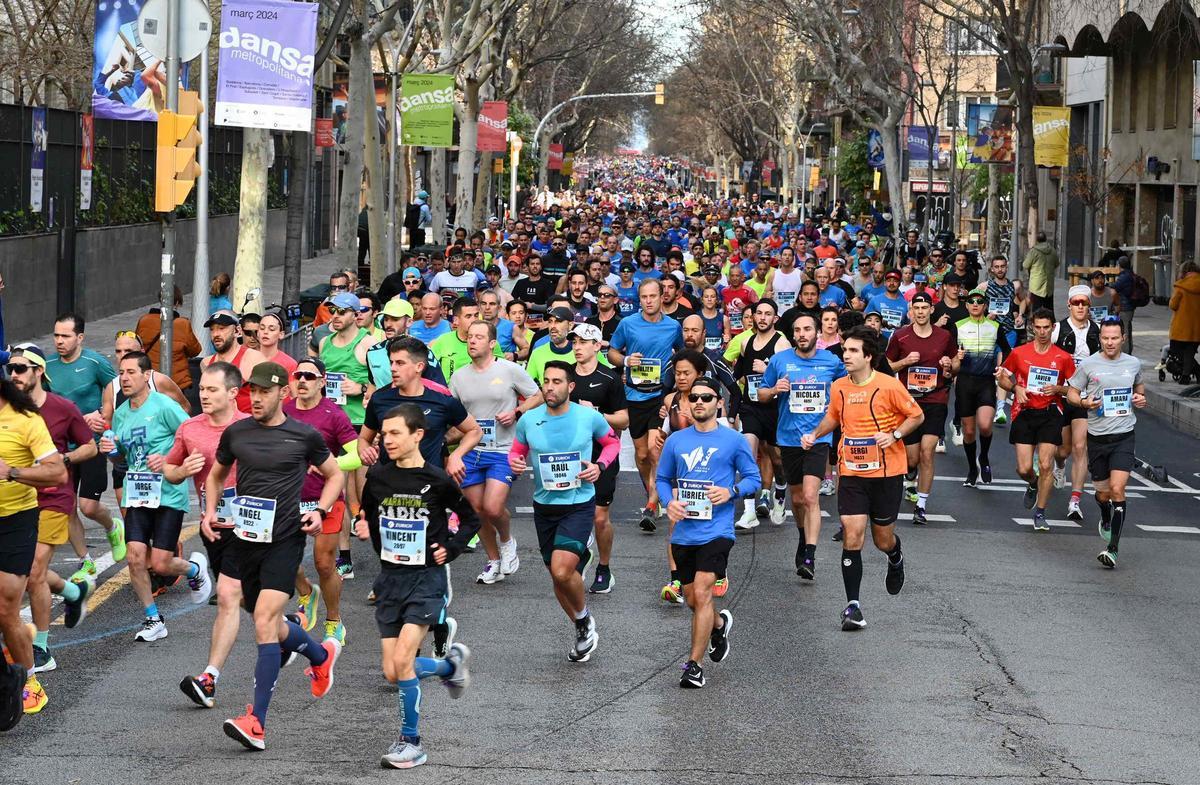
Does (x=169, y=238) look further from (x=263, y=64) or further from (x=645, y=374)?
(x=645, y=374)

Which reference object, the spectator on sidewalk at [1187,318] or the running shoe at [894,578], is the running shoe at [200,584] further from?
the spectator on sidewalk at [1187,318]

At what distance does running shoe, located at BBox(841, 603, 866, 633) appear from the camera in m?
10.7

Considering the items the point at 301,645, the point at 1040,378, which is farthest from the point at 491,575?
the point at 1040,378

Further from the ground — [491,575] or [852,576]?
[852,576]

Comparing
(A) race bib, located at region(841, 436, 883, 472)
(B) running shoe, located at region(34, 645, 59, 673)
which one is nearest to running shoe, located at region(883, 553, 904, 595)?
(A) race bib, located at region(841, 436, 883, 472)

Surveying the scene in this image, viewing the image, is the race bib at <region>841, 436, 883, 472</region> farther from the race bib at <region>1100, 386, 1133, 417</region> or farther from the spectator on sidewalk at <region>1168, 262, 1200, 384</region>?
the spectator on sidewalk at <region>1168, 262, 1200, 384</region>

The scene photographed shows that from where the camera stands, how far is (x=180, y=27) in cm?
1584

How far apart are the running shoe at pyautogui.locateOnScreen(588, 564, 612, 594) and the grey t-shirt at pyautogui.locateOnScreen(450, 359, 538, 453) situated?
95 centimetres

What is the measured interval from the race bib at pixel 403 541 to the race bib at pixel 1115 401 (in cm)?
724

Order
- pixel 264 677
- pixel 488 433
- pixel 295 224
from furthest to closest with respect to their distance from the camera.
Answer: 1. pixel 295 224
2. pixel 488 433
3. pixel 264 677

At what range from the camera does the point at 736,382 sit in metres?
14.2

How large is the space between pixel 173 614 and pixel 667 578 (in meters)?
3.25

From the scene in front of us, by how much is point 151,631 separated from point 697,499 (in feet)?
9.91

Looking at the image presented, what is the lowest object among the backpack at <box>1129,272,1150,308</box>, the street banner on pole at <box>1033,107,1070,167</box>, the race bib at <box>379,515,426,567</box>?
the race bib at <box>379,515,426,567</box>
